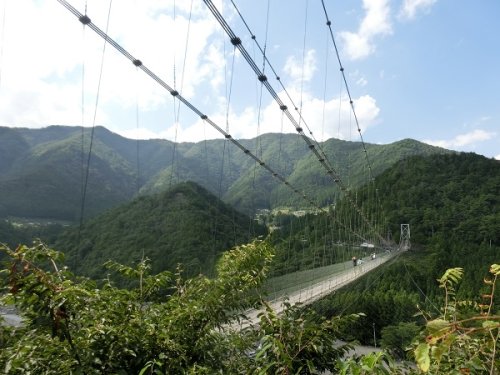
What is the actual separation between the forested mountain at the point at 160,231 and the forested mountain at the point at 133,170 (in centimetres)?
481

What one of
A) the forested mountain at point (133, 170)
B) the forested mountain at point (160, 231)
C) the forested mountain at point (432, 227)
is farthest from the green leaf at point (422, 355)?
the forested mountain at point (133, 170)

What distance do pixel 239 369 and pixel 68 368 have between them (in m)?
0.67

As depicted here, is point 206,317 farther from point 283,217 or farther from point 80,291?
point 283,217

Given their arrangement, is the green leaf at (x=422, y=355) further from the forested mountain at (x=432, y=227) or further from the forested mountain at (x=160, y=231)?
the forested mountain at (x=160, y=231)

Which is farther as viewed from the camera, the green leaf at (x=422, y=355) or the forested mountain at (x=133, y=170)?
the forested mountain at (x=133, y=170)

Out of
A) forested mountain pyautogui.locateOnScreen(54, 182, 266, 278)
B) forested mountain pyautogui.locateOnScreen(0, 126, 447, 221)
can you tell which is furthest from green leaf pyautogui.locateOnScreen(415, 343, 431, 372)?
forested mountain pyautogui.locateOnScreen(0, 126, 447, 221)

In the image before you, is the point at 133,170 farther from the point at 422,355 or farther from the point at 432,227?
the point at 422,355

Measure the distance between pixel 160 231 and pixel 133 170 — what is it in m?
64.5

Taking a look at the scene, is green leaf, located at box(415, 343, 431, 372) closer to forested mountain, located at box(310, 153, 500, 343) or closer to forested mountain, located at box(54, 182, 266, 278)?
forested mountain, located at box(310, 153, 500, 343)

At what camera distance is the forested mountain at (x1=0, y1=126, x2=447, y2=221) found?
7406 cm

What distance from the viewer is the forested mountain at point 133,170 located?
7406 centimetres

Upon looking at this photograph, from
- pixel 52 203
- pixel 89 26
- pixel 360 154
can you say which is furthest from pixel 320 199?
pixel 89 26

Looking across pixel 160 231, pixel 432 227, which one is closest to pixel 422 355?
pixel 160 231

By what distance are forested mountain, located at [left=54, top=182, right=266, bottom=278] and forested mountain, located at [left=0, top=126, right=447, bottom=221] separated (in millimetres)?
4806
